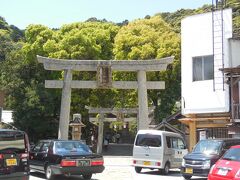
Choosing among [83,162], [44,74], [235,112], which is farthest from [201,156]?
[44,74]

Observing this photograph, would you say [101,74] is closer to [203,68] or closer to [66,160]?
[203,68]

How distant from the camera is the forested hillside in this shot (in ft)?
131

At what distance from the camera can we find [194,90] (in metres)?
26.5

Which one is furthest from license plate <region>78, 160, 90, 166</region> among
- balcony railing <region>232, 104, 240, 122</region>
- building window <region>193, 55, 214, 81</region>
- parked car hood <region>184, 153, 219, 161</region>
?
building window <region>193, 55, 214, 81</region>

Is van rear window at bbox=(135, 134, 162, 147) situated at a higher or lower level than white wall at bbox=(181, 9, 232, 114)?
lower

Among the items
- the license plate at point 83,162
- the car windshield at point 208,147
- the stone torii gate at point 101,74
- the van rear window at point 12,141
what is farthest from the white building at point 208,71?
the van rear window at point 12,141

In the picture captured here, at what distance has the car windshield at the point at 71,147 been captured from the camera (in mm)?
16094

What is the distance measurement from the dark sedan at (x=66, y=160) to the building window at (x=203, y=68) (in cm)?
1181

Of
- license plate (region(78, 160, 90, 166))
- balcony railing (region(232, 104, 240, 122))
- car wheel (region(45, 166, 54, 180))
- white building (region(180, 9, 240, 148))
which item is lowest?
car wheel (region(45, 166, 54, 180))

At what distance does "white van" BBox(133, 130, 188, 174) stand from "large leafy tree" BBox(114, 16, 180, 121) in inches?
824

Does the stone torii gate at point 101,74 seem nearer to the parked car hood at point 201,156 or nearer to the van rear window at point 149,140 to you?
the van rear window at point 149,140

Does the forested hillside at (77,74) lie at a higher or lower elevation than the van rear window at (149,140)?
higher

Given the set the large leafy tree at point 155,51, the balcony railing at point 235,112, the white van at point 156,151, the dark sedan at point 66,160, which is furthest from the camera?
the large leafy tree at point 155,51

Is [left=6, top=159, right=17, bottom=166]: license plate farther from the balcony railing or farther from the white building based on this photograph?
the white building
